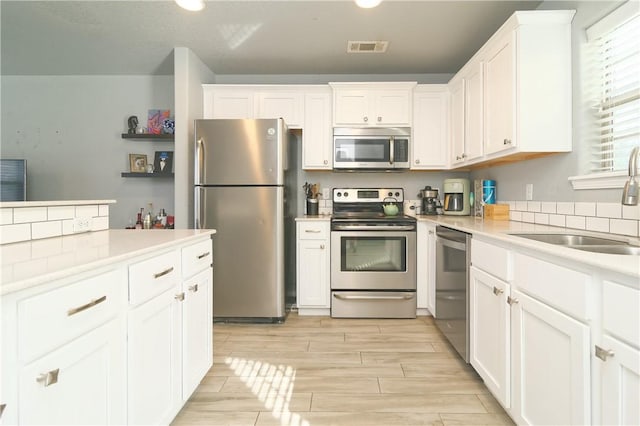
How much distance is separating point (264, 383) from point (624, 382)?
167 cm

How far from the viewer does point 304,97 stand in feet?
11.7

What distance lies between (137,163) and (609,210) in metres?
4.12

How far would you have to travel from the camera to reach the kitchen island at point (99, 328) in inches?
32.3

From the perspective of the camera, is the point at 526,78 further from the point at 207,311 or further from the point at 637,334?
the point at 207,311

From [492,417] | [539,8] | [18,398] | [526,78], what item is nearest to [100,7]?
[18,398]

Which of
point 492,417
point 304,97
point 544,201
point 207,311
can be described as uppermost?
point 304,97

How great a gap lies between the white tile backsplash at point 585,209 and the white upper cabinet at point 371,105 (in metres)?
1.81

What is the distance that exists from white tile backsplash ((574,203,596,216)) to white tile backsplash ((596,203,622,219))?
0.03m

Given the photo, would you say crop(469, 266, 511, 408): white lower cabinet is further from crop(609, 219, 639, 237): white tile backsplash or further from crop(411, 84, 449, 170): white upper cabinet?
crop(411, 84, 449, 170): white upper cabinet

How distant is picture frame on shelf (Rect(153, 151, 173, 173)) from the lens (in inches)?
152

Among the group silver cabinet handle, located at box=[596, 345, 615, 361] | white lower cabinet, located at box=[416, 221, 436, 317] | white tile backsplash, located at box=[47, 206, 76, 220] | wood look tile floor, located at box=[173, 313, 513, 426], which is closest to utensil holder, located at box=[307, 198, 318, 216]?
white lower cabinet, located at box=[416, 221, 436, 317]

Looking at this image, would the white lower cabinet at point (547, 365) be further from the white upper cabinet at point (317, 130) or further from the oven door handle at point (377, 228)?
the white upper cabinet at point (317, 130)

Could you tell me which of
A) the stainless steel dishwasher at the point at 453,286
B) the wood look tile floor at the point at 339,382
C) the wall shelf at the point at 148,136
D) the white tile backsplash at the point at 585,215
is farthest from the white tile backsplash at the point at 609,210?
the wall shelf at the point at 148,136

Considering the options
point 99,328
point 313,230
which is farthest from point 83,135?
point 99,328
